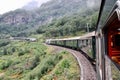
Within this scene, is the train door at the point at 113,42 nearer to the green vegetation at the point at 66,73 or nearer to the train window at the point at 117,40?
the train window at the point at 117,40

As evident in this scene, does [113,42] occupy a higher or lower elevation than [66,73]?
higher

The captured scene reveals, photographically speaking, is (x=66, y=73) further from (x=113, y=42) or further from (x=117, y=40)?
(x=117, y=40)

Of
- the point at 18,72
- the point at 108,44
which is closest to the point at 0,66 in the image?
the point at 18,72

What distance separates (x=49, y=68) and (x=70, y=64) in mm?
4763

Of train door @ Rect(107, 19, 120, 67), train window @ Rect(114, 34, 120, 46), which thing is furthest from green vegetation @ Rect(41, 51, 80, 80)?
train window @ Rect(114, 34, 120, 46)

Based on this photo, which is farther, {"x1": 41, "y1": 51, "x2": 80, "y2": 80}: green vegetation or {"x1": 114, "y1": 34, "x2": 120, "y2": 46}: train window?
{"x1": 41, "y1": 51, "x2": 80, "y2": 80}: green vegetation

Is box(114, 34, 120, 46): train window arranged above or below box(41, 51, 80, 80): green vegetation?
above

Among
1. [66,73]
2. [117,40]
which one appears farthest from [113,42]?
[66,73]

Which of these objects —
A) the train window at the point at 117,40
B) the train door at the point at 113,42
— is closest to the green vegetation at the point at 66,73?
the train door at the point at 113,42

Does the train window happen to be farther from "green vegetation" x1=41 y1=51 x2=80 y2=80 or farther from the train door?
"green vegetation" x1=41 y1=51 x2=80 y2=80

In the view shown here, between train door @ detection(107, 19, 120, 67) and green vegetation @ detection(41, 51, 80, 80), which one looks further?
green vegetation @ detection(41, 51, 80, 80)

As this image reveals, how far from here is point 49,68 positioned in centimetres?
2566

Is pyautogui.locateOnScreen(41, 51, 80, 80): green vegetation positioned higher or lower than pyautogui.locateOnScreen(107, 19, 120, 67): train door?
lower

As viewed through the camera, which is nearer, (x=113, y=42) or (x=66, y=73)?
(x=113, y=42)
